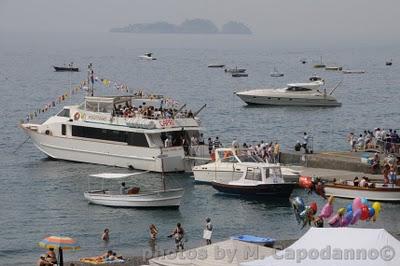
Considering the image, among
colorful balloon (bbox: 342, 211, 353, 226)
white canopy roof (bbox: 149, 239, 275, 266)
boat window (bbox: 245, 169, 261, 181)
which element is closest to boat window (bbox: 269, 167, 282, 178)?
boat window (bbox: 245, 169, 261, 181)

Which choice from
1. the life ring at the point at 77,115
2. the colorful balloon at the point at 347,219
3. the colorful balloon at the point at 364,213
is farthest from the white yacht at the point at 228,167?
the colorful balloon at the point at 347,219

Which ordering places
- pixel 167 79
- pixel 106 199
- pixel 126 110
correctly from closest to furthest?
pixel 106 199
pixel 126 110
pixel 167 79

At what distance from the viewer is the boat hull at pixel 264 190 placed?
5250 cm

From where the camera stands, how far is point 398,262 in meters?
27.9

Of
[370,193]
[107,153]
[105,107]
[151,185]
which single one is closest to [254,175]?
[370,193]

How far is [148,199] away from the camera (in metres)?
50.3

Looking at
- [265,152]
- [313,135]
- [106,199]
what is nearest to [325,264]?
[106,199]

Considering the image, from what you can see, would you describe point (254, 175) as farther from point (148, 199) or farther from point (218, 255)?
point (218, 255)

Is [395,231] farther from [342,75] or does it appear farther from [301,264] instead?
[342,75]

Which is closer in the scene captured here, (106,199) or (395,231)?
(395,231)

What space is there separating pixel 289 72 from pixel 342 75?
1481cm

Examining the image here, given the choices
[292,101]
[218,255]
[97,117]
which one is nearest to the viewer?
[218,255]

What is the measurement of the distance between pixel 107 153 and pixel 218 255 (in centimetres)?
3360

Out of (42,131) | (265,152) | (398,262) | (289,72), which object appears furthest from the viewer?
(289,72)
